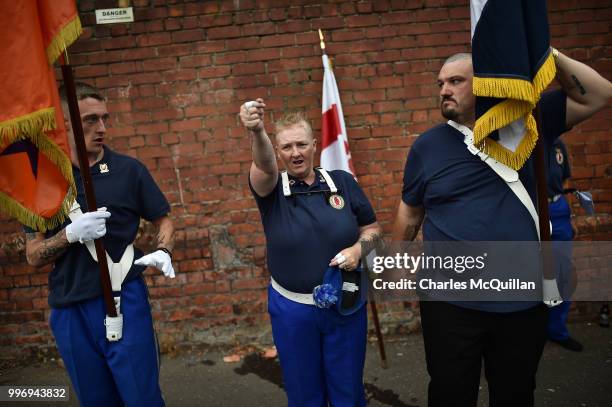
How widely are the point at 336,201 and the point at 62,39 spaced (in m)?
1.40

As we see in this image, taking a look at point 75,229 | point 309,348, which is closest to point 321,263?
point 309,348

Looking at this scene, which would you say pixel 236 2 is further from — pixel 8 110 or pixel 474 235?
pixel 474 235

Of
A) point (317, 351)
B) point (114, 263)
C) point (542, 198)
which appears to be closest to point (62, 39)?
point (114, 263)

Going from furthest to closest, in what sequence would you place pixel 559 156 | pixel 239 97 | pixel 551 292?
pixel 239 97 < pixel 559 156 < pixel 551 292

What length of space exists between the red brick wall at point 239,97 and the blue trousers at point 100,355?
159 cm

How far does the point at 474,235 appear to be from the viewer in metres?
2.09

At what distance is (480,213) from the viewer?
2.08 metres

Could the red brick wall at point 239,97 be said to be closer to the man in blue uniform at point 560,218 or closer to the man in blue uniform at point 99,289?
the man in blue uniform at point 560,218

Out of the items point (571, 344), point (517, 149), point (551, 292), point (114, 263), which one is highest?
point (517, 149)

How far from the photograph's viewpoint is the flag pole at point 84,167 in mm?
2102

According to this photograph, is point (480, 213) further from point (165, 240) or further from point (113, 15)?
point (113, 15)

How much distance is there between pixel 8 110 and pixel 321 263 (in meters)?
1.47

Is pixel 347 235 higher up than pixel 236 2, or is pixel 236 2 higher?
pixel 236 2

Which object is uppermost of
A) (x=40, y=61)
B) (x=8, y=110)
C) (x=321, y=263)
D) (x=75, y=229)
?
(x=40, y=61)
